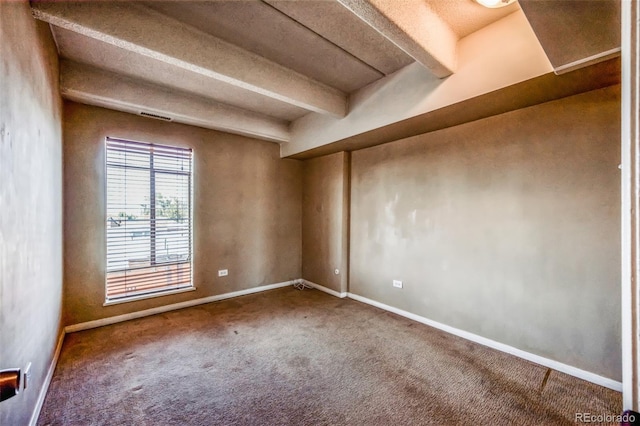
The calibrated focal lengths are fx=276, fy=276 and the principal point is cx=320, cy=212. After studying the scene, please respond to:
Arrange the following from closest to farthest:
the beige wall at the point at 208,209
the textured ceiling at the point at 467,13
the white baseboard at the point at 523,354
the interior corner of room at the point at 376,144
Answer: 1. the interior corner of room at the point at 376,144
2. the textured ceiling at the point at 467,13
3. the white baseboard at the point at 523,354
4. the beige wall at the point at 208,209

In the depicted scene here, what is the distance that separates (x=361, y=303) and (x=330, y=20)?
3721mm

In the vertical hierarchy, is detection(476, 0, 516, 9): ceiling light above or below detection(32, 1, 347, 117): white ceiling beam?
above

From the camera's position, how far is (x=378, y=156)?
4.20m

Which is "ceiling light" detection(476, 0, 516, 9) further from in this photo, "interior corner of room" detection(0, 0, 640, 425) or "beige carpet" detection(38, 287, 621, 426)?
"beige carpet" detection(38, 287, 621, 426)

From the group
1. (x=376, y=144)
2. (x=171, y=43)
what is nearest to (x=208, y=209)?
(x=171, y=43)

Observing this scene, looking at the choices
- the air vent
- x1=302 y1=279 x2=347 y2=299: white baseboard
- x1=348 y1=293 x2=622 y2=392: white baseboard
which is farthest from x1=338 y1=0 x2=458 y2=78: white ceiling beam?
x1=302 y1=279 x2=347 y2=299: white baseboard

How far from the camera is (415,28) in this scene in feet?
6.89

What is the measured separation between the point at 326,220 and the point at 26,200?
3769mm

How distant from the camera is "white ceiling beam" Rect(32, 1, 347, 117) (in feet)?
6.51

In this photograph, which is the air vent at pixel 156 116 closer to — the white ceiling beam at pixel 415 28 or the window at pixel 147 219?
the window at pixel 147 219

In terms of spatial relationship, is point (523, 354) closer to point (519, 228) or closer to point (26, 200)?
point (519, 228)

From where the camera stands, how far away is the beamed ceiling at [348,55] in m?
1.91

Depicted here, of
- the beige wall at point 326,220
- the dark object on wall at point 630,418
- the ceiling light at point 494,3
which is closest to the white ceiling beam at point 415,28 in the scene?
the ceiling light at point 494,3

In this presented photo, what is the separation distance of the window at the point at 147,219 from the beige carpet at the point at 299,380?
0.63 m
